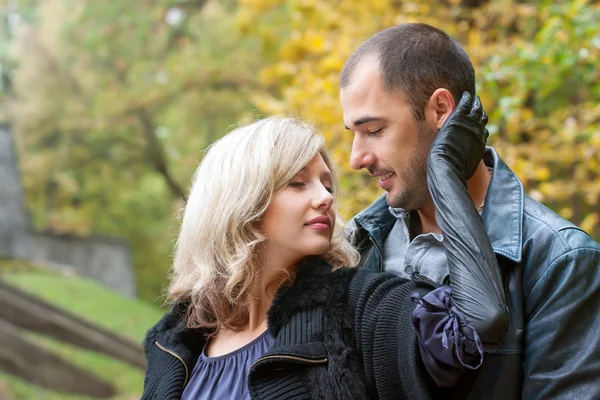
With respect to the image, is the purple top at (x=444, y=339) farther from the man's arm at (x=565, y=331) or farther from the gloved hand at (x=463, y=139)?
the gloved hand at (x=463, y=139)

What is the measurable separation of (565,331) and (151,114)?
49.5ft

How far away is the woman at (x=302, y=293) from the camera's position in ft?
6.72

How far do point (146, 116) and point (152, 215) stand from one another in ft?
12.5

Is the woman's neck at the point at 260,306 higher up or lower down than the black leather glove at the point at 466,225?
lower down

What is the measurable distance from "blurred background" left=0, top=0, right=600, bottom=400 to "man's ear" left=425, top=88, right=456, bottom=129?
111 cm

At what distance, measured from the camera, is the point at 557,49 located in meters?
4.13

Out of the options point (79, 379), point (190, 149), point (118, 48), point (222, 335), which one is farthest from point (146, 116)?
point (222, 335)

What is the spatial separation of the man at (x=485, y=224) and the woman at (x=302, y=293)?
0.14m

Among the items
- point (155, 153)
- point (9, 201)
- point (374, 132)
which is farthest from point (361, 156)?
point (155, 153)

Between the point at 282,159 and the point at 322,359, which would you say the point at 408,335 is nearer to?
the point at 322,359

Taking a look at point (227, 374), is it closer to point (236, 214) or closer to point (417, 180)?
point (236, 214)

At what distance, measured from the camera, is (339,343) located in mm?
2270

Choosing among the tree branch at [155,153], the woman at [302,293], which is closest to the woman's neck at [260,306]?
the woman at [302,293]

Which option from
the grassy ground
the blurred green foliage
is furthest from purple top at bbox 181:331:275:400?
the grassy ground
